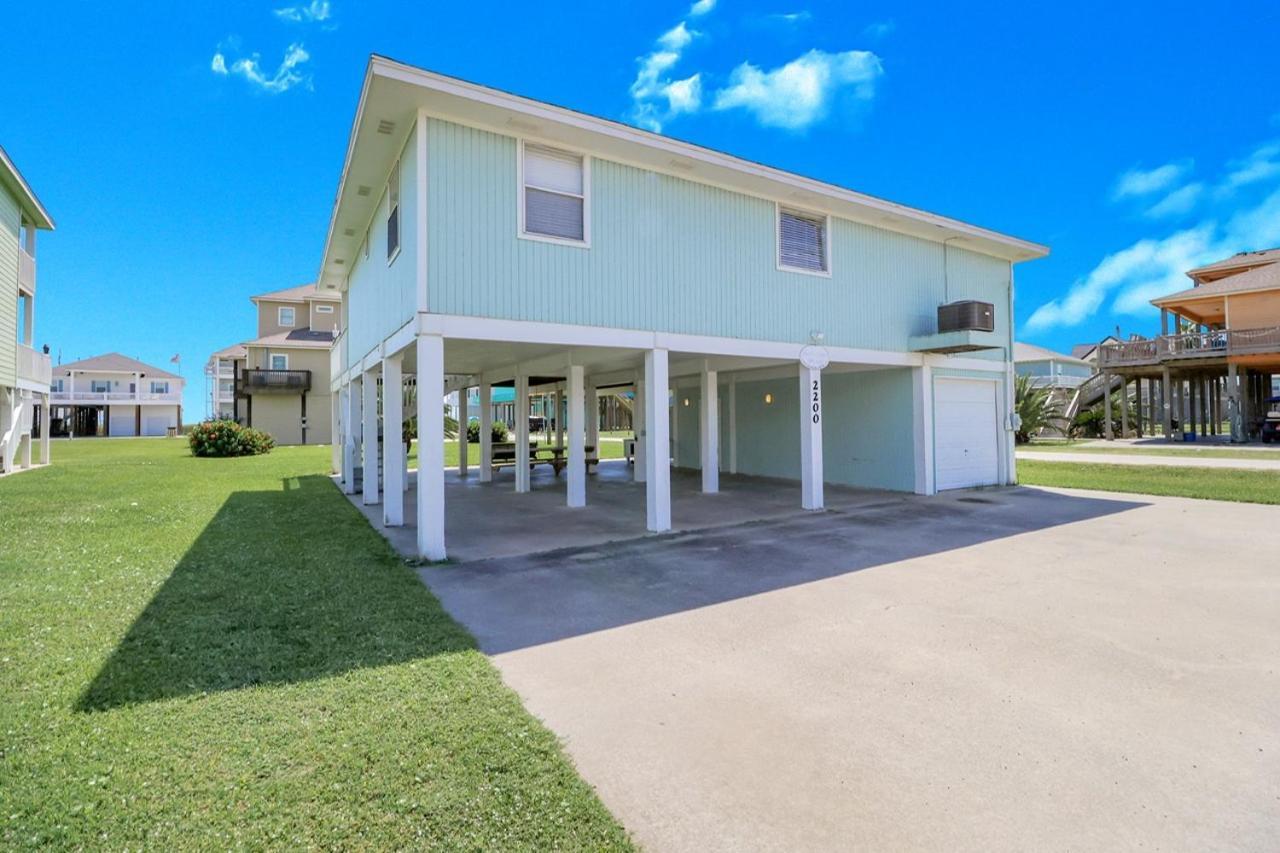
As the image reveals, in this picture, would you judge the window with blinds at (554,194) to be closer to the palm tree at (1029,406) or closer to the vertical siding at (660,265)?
the vertical siding at (660,265)

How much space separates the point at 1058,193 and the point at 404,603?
1584 inches

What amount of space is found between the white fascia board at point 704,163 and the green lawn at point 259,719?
5.27 m

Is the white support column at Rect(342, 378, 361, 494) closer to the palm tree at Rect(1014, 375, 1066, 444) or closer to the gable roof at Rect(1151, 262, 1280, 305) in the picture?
the palm tree at Rect(1014, 375, 1066, 444)

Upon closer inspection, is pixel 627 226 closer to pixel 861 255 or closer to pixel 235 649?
pixel 861 255

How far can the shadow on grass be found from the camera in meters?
3.74

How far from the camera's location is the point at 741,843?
228 centimetres

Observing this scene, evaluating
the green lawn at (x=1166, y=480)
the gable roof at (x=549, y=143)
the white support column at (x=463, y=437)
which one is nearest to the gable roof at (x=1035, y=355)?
the green lawn at (x=1166, y=480)

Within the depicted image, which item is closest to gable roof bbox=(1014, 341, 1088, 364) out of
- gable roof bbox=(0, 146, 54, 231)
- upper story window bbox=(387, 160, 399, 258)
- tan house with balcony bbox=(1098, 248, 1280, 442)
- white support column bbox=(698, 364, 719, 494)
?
tan house with balcony bbox=(1098, 248, 1280, 442)

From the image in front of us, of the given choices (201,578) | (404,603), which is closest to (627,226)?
(404,603)

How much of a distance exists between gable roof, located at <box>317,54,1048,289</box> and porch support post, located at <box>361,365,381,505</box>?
10.3 feet

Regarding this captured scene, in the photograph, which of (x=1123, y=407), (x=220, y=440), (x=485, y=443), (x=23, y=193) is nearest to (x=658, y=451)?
(x=485, y=443)

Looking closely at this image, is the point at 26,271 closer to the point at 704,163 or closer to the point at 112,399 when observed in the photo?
the point at 704,163

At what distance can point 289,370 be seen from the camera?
34.1 meters

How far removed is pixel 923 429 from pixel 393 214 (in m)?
10.3
